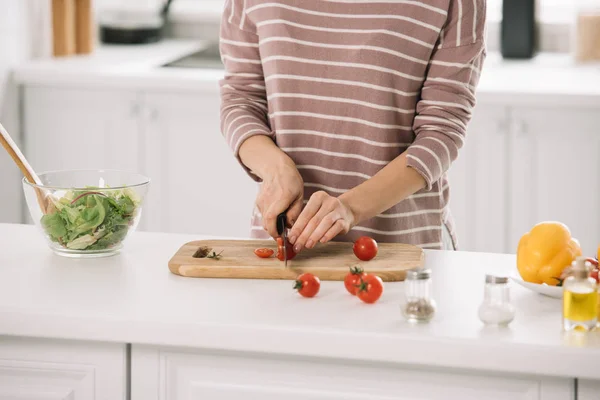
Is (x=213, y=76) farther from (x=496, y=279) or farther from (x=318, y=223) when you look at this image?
(x=496, y=279)

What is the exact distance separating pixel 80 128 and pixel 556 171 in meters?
1.45

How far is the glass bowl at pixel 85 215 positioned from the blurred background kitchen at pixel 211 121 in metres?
1.37

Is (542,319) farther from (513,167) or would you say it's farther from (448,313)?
(513,167)

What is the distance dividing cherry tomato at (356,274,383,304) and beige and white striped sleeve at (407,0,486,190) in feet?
1.13

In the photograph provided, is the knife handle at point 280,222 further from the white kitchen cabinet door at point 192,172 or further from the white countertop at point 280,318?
the white kitchen cabinet door at point 192,172

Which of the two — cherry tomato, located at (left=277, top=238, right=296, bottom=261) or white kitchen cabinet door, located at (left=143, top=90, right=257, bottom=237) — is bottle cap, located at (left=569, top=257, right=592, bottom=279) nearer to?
cherry tomato, located at (left=277, top=238, right=296, bottom=261)

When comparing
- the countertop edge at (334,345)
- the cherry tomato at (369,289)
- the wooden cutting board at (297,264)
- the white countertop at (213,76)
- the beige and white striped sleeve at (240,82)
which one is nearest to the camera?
the countertop edge at (334,345)

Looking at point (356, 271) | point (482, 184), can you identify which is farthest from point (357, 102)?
point (482, 184)

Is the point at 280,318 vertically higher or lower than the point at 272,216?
lower

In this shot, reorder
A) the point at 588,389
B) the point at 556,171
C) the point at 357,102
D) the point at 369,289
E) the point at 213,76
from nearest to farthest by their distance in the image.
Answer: the point at 588,389 → the point at 369,289 → the point at 357,102 → the point at 556,171 → the point at 213,76

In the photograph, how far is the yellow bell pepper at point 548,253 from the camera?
1.30m

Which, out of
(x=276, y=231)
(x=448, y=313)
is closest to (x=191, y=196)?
(x=276, y=231)

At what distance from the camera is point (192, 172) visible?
294cm

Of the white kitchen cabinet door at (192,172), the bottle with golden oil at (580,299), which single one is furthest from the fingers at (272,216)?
the white kitchen cabinet door at (192,172)
